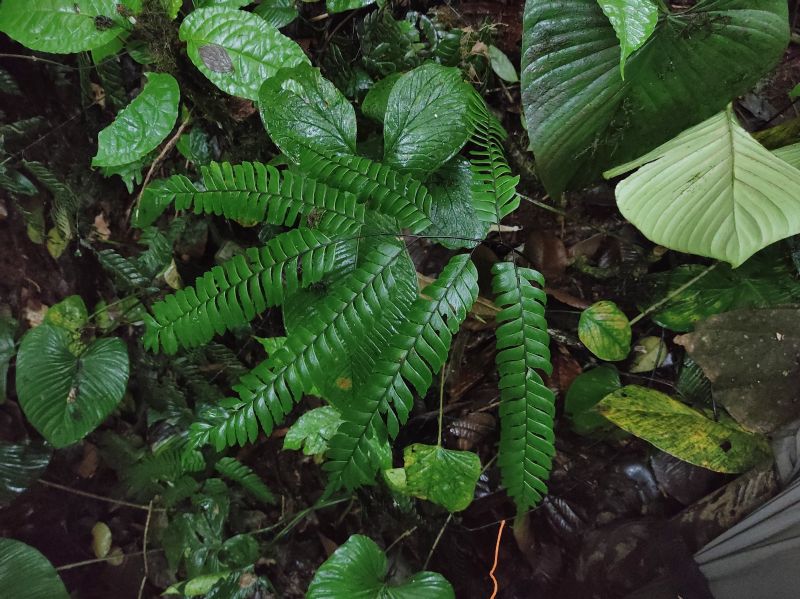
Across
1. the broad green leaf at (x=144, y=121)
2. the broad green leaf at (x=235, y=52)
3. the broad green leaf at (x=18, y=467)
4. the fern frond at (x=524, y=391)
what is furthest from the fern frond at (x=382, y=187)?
the broad green leaf at (x=18, y=467)

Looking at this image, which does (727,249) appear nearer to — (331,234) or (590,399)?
(590,399)

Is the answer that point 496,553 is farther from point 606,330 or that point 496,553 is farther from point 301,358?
point 301,358

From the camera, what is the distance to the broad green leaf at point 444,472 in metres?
1.14

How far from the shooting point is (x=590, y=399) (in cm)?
129

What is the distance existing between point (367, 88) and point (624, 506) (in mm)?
1363

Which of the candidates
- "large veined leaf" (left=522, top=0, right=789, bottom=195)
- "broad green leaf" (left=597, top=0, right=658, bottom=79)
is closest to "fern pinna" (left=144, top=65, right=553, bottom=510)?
"large veined leaf" (left=522, top=0, right=789, bottom=195)

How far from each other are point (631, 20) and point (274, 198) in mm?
740

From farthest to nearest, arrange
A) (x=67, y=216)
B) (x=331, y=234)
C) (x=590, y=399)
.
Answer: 1. (x=67, y=216)
2. (x=590, y=399)
3. (x=331, y=234)

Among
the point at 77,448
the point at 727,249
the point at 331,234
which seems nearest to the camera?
the point at 727,249

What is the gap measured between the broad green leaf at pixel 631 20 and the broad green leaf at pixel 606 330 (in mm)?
566

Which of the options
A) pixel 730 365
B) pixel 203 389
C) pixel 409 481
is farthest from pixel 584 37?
pixel 203 389

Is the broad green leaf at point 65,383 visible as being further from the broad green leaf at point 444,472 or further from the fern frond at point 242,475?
the broad green leaf at point 444,472

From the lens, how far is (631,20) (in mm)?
875

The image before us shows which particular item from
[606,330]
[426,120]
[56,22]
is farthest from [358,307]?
[56,22]
